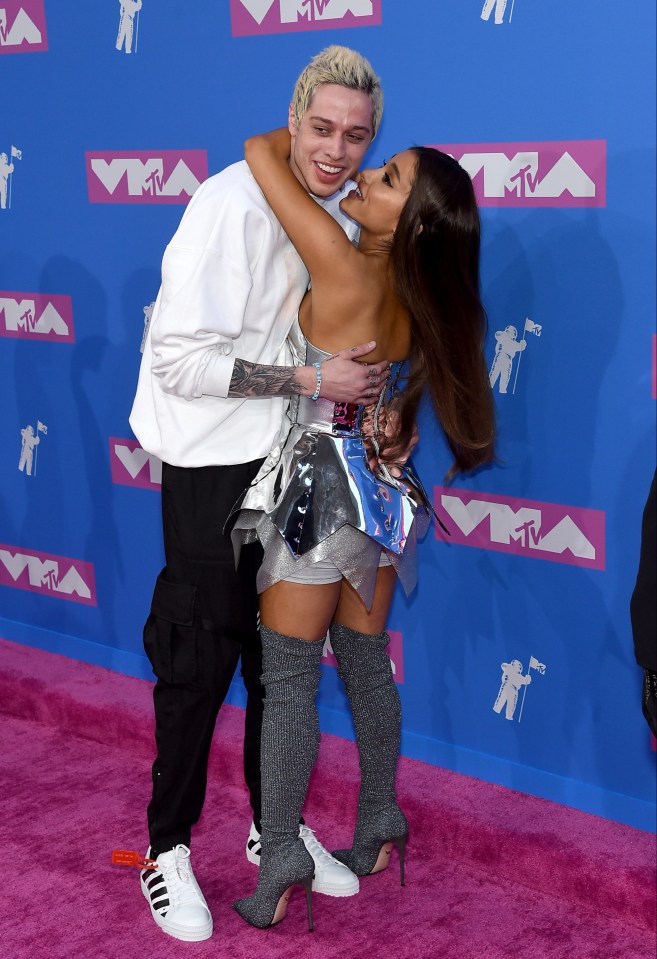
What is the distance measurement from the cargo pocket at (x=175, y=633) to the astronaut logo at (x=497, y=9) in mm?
1265

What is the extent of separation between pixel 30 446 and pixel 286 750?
162 cm

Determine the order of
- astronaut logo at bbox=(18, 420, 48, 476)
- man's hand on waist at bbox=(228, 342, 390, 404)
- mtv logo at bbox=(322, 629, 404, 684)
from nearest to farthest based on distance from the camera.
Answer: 1. man's hand on waist at bbox=(228, 342, 390, 404)
2. mtv logo at bbox=(322, 629, 404, 684)
3. astronaut logo at bbox=(18, 420, 48, 476)

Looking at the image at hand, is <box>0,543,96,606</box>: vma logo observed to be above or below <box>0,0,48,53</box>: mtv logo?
below

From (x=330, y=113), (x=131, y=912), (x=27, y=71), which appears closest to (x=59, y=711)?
(x=131, y=912)

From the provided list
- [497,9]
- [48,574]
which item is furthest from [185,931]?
[497,9]

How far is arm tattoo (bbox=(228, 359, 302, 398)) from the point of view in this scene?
6.87ft

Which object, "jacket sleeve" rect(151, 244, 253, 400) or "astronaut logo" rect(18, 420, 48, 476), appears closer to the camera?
"jacket sleeve" rect(151, 244, 253, 400)

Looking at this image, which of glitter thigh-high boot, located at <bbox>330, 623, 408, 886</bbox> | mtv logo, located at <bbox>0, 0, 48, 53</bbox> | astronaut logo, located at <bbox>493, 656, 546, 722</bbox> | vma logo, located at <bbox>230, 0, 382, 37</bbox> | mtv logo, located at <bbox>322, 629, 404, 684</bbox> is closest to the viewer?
glitter thigh-high boot, located at <bbox>330, 623, 408, 886</bbox>

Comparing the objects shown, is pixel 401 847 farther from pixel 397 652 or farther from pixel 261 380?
pixel 261 380

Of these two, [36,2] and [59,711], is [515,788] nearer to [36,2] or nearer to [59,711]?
[59,711]

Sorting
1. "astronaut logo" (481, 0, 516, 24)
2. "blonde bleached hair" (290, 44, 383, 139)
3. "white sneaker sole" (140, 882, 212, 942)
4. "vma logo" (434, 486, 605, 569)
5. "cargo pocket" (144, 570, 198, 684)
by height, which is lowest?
"white sneaker sole" (140, 882, 212, 942)

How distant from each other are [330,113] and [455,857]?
5.33ft

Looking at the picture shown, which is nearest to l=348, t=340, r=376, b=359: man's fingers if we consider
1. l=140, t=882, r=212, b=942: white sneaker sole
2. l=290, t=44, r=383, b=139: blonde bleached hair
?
l=290, t=44, r=383, b=139: blonde bleached hair

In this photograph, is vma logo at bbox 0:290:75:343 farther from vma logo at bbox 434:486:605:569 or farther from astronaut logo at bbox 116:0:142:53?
vma logo at bbox 434:486:605:569
